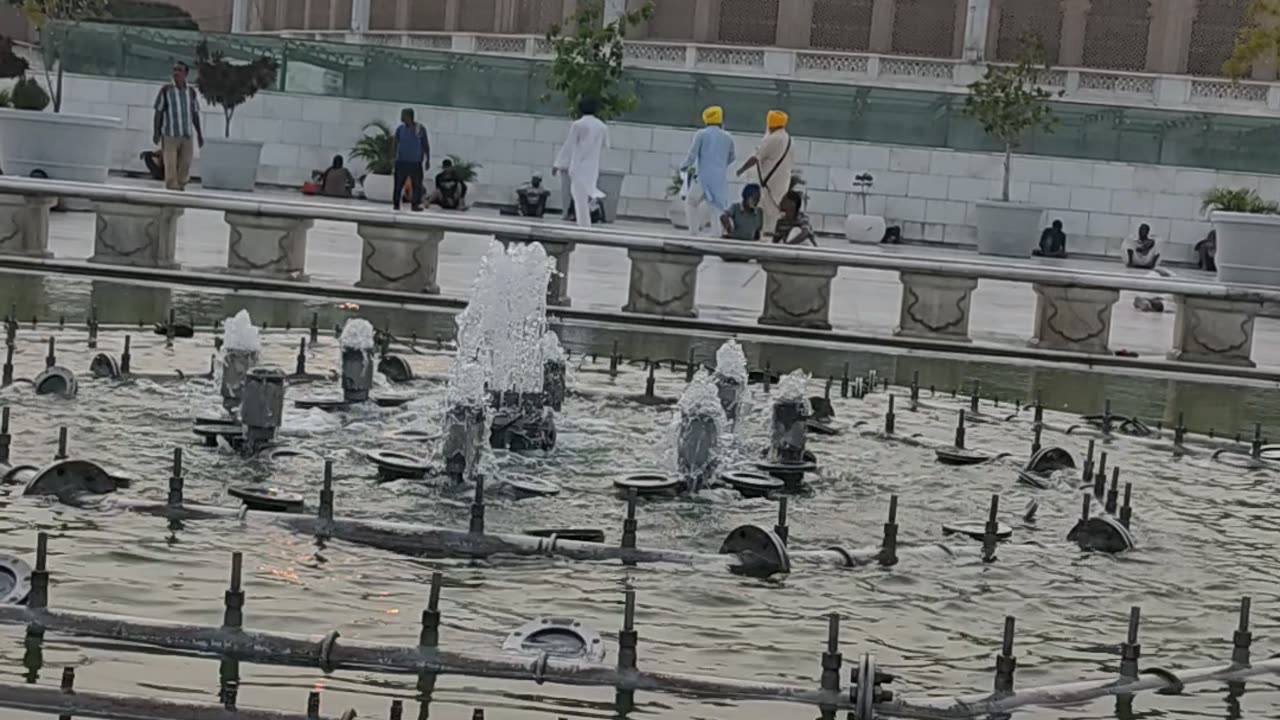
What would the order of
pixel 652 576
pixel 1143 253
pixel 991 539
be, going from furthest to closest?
pixel 1143 253
pixel 991 539
pixel 652 576

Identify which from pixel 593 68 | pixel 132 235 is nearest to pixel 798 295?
pixel 132 235

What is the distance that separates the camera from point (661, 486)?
32.1ft

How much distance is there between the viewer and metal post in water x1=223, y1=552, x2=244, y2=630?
21.7 ft

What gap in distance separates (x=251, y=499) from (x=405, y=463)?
100 centimetres

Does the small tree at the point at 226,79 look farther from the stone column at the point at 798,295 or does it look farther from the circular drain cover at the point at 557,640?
the circular drain cover at the point at 557,640

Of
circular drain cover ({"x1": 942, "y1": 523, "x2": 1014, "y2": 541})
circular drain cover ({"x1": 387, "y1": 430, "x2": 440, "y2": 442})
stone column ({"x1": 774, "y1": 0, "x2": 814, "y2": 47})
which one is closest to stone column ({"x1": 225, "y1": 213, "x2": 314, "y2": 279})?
circular drain cover ({"x1": 387, "y1": 430, "x2": 440, "y2": 442})

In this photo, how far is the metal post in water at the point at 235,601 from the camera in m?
6.63

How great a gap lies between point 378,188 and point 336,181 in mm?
596

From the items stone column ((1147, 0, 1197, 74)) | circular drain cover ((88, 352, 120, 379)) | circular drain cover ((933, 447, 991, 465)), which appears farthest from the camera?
stone column ((1147, 0, 1197, 74))

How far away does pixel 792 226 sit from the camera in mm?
24438

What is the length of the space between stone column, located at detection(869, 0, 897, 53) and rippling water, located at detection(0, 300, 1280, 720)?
1721 inches

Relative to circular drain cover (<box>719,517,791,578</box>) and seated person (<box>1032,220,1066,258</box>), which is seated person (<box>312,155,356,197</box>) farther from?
circular drain cover (<box>719,517,791,578</box>)

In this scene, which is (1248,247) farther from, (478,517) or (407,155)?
(478,517)

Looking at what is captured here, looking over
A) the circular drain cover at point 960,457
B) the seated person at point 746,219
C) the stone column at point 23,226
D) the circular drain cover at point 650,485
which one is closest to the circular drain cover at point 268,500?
the circular drain cover at point 650,485
